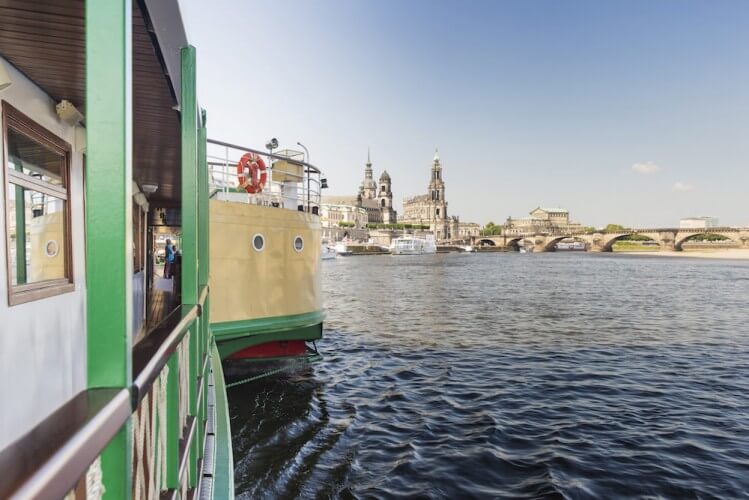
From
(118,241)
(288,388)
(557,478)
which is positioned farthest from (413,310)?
(118,241)

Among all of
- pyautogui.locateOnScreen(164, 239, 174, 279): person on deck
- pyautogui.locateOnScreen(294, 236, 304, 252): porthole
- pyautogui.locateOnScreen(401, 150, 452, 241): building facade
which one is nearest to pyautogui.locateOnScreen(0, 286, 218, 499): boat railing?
pyautogui.locateOnScreen(294, 236, 304, 252): porthole

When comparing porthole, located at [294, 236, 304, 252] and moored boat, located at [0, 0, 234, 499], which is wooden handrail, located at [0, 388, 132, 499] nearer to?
moored boat, located at [0, 0, 234, 499]

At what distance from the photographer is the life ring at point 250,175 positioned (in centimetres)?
1093

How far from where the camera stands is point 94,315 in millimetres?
1519

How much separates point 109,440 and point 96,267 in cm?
56

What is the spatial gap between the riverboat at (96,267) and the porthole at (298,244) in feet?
10.7

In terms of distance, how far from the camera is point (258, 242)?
10.4 m

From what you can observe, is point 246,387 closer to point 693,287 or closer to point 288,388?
point 288,388

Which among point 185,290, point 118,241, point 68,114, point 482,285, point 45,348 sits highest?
point 68,114

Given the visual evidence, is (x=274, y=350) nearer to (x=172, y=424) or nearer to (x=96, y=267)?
(x=172, y=424)

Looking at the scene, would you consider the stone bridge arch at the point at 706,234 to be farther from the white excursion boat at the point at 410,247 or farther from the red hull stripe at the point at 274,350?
the red hull stripe at the point at 274,350

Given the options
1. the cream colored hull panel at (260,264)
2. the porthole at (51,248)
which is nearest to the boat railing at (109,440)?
the porthole at (51,248)

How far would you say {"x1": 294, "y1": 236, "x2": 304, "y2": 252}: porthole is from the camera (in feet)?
36.7

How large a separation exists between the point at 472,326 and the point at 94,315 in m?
20.3
